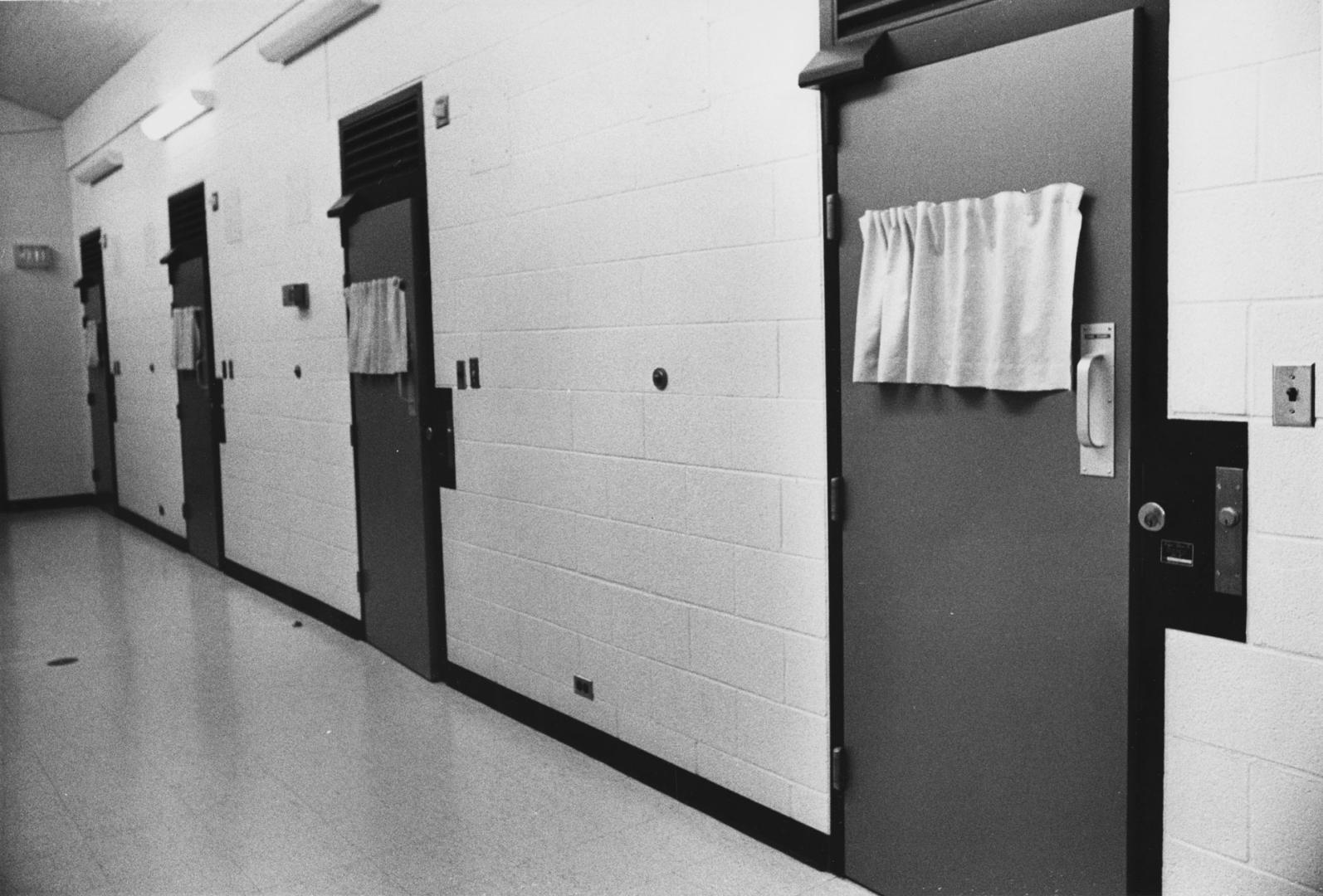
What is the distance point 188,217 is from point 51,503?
4180 mm

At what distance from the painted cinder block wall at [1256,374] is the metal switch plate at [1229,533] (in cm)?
2

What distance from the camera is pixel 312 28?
4848 millimetres

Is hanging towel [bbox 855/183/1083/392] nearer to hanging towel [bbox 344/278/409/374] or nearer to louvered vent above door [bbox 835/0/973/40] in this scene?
louvered vent above door [bbox 835/0/973/40]

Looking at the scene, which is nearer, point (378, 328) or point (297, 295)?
point (378, 328)

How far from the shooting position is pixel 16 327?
942 cm

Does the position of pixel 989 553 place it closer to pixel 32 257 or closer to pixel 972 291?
pixel 972 291

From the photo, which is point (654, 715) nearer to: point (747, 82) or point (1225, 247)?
point (747, 82)

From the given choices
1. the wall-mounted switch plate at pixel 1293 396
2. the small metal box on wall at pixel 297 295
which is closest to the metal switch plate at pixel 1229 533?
the wall-mounted switch plate at pixel 1293 396

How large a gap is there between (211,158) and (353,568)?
2.91 metres

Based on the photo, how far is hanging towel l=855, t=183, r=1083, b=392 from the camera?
2.14 m

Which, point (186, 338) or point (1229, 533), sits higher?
point (186, 338)

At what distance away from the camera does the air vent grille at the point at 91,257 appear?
9.06m

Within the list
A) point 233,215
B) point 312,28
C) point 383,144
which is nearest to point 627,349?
point 383,144

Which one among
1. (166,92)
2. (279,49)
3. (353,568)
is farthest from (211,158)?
(353,568)
